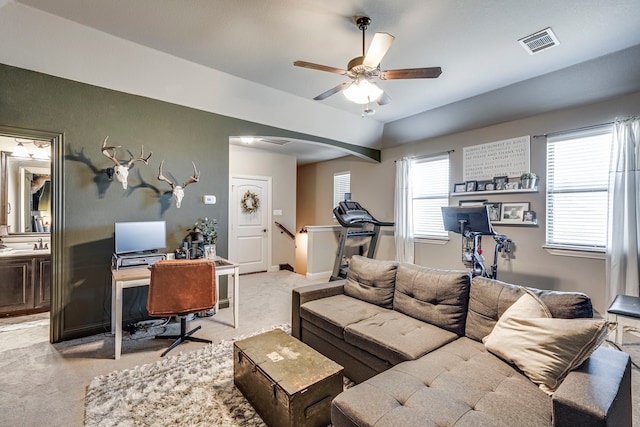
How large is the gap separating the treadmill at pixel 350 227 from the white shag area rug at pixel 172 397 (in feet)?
9.30

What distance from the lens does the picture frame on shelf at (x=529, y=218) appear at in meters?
3.91

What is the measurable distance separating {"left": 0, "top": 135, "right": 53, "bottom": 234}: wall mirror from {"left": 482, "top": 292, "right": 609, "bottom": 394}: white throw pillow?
5.44 meters

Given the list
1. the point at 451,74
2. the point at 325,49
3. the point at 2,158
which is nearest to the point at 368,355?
the point at 325,49

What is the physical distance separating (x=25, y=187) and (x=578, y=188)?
24.6 ft

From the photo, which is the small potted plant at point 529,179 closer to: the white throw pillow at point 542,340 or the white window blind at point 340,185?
the white throw pillow at point 542,340

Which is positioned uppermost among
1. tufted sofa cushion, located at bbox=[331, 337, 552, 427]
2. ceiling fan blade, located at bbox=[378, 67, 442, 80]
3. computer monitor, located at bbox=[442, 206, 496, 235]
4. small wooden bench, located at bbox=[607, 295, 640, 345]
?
ceiling fan blade, located at bbox=[378, 67, 442, 80]

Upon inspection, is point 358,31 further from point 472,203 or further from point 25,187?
point 25,187

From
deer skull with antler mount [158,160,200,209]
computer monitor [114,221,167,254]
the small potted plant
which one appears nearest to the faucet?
computer monitor [114,221,167,254]

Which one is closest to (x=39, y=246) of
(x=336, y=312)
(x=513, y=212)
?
(x=336, y=312)

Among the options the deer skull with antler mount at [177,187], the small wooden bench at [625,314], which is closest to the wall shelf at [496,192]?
the small wooden bench at [625,314]

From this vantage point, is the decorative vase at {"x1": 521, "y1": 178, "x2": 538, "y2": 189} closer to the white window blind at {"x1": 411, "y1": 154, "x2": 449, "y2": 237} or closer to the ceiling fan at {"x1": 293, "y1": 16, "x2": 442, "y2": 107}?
the white window blind at {"x1": 411, "y1": 154, "x2": 449, "y2": 237}

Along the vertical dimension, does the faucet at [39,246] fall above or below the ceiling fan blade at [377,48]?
below

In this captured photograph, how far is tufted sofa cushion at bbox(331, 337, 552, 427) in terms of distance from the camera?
49.3 inches

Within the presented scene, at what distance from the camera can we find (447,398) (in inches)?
54.4
